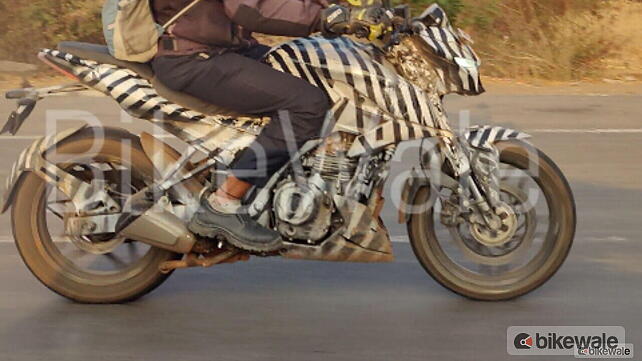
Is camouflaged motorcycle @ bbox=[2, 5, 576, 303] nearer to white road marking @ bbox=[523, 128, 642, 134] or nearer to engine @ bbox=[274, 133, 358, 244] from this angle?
engine @ bbox=[274, 133, 358, 244]

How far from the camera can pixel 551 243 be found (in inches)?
229

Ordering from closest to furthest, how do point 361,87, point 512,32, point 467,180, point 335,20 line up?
point 335,20 < point 361,87 < point 467,180 < point 512,32

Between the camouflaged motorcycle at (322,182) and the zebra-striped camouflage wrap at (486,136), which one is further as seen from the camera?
the zebra-striped camouflage wrap at (486,136)

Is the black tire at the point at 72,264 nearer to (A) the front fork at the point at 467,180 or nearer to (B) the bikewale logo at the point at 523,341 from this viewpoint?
(A) the front fork at the point at 467,180

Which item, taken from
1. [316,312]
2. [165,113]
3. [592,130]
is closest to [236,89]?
[165,113]

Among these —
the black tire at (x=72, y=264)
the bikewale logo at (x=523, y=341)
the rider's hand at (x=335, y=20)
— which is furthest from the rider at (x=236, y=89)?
the bikewale logo at (x=523, y=341)

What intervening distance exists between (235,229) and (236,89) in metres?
0.59

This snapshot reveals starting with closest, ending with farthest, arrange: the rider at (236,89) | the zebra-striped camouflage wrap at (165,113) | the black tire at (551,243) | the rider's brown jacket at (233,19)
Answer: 1. the rider's brown jacket at (233,19)
2. the rider at (236,89)
3. the zebra-striped camouflage wrap at (165,113)
4. the black tire at (551,243)

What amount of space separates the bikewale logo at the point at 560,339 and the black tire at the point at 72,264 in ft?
5.05

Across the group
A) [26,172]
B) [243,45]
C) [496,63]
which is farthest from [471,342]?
[496,63]

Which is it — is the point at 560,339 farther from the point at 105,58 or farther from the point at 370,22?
the point at 105,58

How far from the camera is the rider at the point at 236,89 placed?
18.2 ft

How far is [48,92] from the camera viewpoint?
5.73 m

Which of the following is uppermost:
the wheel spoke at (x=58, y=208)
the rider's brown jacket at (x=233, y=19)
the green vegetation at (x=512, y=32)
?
the rider's brown jacket at (x=233, y=19)
